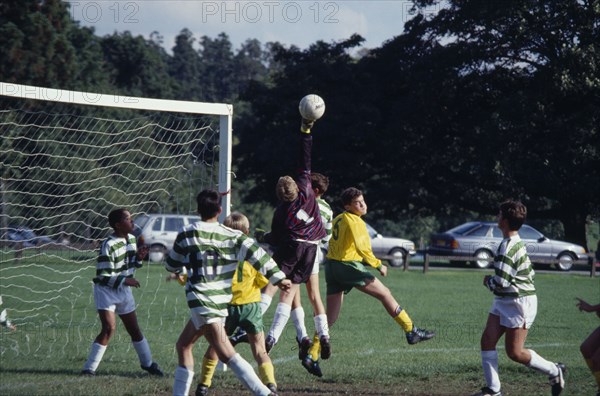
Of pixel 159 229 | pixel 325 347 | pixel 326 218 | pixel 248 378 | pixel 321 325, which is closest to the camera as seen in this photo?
pixel 248 378

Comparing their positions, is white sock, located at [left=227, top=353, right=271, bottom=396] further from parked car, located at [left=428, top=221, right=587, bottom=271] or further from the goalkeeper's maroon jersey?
parked car, located at [left=428, top=221, right=587, bottom=271]

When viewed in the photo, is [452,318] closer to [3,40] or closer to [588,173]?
[588,173]

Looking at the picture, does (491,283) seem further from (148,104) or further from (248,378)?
(148,104)

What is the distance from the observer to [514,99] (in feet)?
106

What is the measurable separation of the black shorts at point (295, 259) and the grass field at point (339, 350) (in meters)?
1.04

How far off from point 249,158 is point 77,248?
28.5 m

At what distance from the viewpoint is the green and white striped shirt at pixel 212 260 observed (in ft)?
21.2

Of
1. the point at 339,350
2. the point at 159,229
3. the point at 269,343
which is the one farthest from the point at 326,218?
the point at 159,229

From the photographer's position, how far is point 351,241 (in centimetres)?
872

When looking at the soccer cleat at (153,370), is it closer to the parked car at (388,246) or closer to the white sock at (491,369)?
the white sock at (491,369)

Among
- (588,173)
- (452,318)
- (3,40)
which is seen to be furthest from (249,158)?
(452,318)

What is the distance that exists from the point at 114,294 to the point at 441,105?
28.8 meters

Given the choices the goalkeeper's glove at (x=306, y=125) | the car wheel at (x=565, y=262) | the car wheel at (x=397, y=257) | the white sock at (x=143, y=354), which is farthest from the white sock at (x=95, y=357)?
the car wheel at (x=565, y=262)

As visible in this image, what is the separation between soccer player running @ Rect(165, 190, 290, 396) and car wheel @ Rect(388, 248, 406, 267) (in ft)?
70.0
